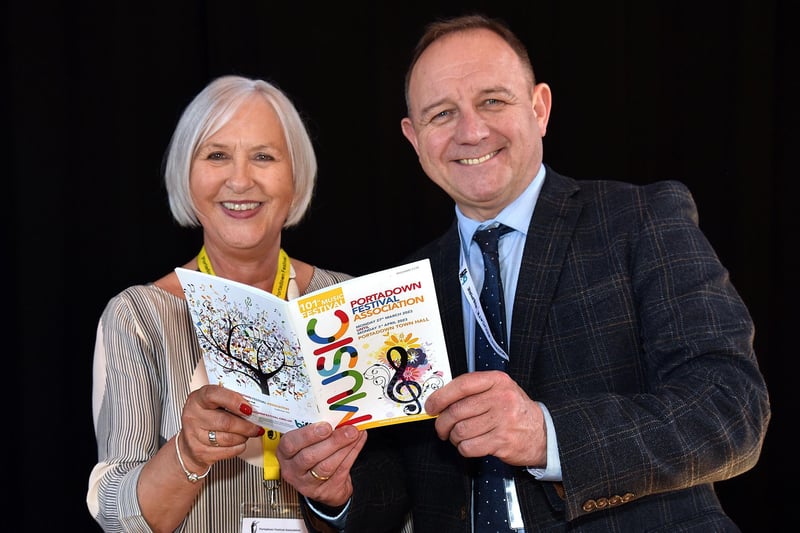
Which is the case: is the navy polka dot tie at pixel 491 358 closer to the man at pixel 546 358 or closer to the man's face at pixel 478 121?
the man at pixel 546 358

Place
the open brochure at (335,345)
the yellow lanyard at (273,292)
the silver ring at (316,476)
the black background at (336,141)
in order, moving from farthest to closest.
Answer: the black background at (336,141) < the yellow lanyard at (273,292) < the silver ring at (316,476) < the open brochure at (335,345)

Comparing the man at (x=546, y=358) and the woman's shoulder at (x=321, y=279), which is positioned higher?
the woman's shoulder at (x=321, y=279)

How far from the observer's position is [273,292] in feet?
9.31

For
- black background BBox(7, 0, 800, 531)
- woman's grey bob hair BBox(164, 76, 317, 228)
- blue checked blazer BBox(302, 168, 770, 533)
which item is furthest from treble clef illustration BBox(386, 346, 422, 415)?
black background BBox(7, 0, 800, 531)

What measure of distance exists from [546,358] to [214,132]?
4.12ft

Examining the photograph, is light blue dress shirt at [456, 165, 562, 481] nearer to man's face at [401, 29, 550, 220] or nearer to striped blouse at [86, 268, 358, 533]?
man's face at [401, 29, 550, 220]

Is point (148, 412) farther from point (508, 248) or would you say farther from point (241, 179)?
point (508, 248)

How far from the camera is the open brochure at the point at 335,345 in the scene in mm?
1857

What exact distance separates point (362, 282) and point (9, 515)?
2177 mm

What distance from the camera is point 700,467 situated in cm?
193

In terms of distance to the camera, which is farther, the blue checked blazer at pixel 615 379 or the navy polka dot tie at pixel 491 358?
the navy polka dot tie at pixel 491 358

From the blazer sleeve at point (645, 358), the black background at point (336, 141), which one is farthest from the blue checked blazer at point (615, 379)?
the black background at point (336, 141)

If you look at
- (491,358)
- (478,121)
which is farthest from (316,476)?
(478,121)

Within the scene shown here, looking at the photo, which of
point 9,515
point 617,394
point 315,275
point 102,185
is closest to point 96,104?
point 102,185
